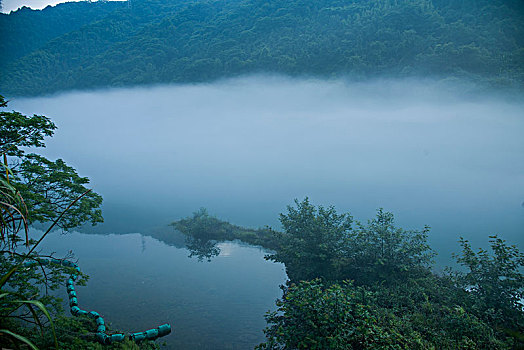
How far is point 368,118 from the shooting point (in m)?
67.6

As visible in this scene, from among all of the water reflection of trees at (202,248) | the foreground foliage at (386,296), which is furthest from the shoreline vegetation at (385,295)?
the water reflection of trees at (202,248)

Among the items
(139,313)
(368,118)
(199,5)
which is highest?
(199,5)

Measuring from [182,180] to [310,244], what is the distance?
38.5 meters

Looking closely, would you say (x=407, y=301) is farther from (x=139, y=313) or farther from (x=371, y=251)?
(x=139, y=313)

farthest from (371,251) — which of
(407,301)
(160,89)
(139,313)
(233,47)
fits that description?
(160,89)

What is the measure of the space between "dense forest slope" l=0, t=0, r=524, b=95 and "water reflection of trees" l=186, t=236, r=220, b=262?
144 ft

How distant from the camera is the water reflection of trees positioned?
52.5 ft

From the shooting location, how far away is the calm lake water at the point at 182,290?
372 inches

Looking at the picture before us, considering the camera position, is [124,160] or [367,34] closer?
[367,34]

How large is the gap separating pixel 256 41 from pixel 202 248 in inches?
2168

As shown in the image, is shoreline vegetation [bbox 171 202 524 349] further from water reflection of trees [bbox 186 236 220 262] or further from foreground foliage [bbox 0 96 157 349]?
water reflection of trees [bbox 186 236 220 262]

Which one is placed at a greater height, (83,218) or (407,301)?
(83,218)

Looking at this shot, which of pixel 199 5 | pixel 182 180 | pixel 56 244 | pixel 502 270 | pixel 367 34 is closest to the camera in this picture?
pixel 502 270

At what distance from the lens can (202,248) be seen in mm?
17125
